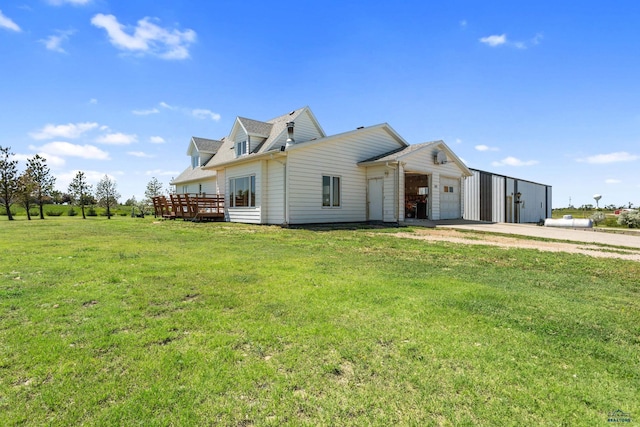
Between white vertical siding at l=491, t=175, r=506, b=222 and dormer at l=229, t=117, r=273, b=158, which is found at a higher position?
dormer at l=229, t=117, r=273, b=158

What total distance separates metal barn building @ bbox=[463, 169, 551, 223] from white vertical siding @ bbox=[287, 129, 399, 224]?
7317 mm

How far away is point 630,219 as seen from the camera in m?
20.1

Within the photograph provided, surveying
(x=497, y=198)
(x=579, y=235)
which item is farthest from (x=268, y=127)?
(x=497, y=198)

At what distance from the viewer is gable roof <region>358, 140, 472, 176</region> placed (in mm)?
15680

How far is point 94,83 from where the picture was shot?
1391 cm

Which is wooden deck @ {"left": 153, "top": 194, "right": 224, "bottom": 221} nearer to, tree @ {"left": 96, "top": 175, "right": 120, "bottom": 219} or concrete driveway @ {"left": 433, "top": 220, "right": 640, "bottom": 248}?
concrete driveway @ {"left": 433, "top": 220, "right": 640, "bottom": 248}

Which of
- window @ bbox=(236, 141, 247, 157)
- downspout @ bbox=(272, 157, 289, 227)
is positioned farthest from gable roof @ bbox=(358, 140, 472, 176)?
window @ bbox=(236, 141, 247, 157)

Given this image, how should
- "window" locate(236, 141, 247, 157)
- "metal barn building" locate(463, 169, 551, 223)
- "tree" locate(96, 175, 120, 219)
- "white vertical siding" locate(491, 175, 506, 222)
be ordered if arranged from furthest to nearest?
"tree" locate(96, 175, 120, 219)
"white vertical siding" locate(491, 175, 506, 222)
"metal barn building" locate(463, 169, 551, 223)
"window" locate(236, 141, 247, 157)

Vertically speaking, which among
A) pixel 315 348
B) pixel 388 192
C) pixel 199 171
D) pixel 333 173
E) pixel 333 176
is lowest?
pixel 315 348

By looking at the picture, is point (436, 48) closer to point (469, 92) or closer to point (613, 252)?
point (469, 92)

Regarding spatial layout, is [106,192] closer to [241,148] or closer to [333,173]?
[241,148]

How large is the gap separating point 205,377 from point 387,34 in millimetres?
13555

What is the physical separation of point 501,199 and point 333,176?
14386mm

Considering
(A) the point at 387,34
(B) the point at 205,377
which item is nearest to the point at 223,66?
(A) the point at 387,34
